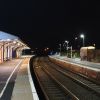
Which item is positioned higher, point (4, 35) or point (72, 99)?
point (4, 35)

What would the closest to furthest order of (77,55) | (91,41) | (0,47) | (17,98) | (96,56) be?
(17,98) < (0,47) < (96,56) < (77,55) < (91,41)

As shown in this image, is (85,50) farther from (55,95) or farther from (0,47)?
(55,95)

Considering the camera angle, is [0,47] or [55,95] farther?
[0,47]

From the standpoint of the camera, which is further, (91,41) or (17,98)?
(91,41)

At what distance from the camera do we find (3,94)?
17.7m

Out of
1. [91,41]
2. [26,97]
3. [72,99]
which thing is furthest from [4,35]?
[91,41]

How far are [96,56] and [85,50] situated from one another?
13.4 ft

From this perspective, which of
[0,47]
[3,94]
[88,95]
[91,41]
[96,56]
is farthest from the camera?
[91,41]

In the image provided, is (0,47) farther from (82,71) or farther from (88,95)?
(88,95)

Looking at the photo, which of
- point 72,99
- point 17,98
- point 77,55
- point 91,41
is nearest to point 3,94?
point 17,98

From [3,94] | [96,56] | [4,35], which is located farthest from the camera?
[96,56]

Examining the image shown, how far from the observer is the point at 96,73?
3347 centimetres

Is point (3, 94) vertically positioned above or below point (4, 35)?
below

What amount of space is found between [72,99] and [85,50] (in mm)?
43294
